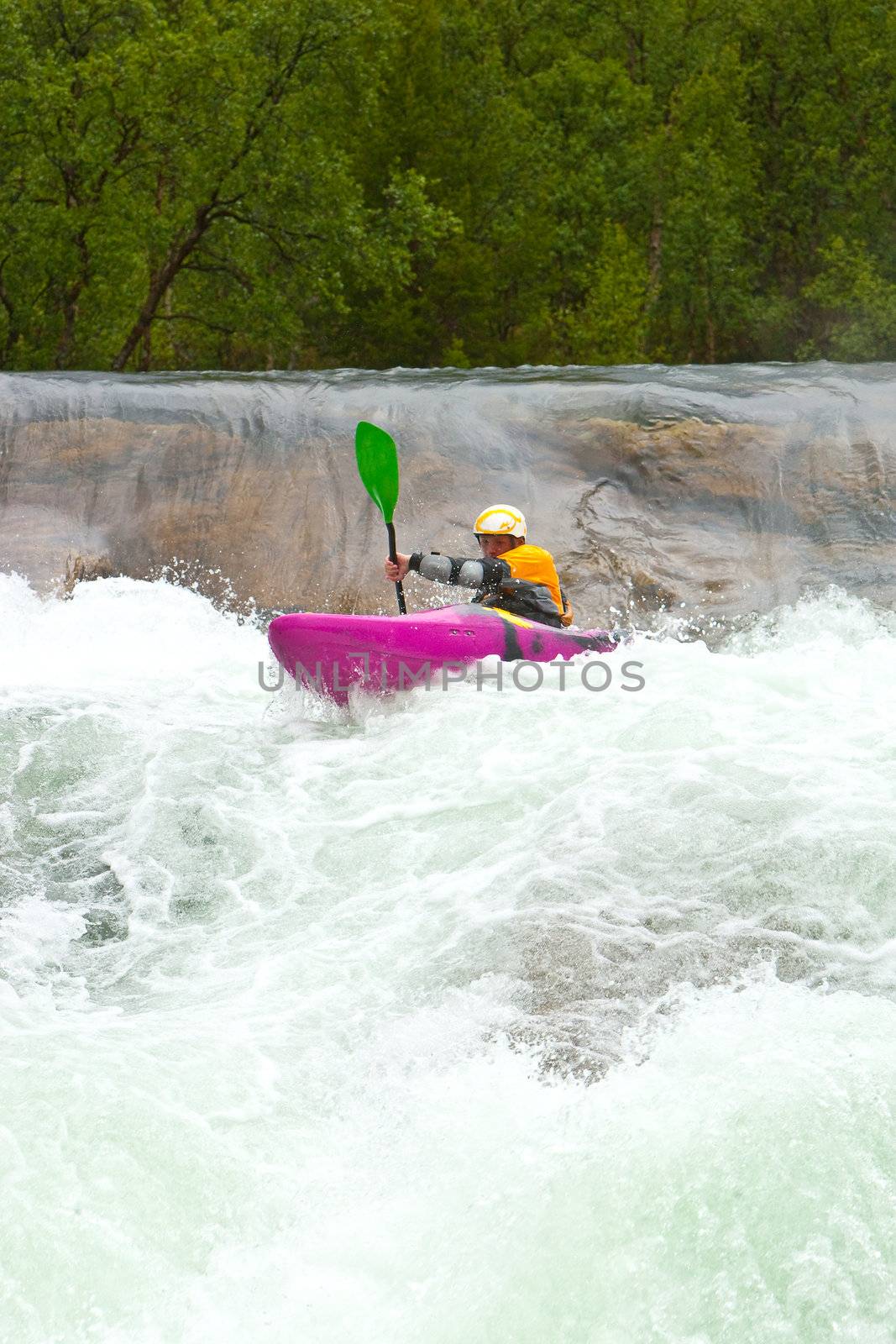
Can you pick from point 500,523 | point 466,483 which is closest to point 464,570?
point 500,523

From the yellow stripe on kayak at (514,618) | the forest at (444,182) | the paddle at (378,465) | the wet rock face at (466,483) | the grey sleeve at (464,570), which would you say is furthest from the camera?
the forest at (444,182)

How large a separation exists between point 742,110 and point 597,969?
21103 mm

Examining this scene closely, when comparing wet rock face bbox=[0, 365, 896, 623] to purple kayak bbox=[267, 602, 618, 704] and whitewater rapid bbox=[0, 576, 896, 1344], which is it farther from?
whitewater rapid bbox=[0, 576, 896, 1344]

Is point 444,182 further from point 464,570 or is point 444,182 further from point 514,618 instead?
point 514,618

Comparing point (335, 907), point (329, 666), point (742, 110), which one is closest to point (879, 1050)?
point (335, 907)

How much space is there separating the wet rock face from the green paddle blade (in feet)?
5.44

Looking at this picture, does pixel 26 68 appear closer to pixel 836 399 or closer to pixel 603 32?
pixel 836 399

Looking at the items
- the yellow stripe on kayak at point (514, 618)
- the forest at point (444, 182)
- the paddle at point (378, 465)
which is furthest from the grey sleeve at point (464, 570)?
the forest at point (444, 182)

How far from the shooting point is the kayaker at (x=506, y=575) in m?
6.31

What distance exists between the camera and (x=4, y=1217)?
2.61 meters

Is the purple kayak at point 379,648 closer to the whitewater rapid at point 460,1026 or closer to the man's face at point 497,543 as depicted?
the whitewater rapid at point 460,1026

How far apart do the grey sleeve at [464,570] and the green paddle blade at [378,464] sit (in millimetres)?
510

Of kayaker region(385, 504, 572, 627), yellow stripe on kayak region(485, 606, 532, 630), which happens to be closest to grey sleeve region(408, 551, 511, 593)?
kayaker region(385, 504, 572, 627)

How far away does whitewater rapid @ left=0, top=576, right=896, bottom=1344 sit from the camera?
251 cm
